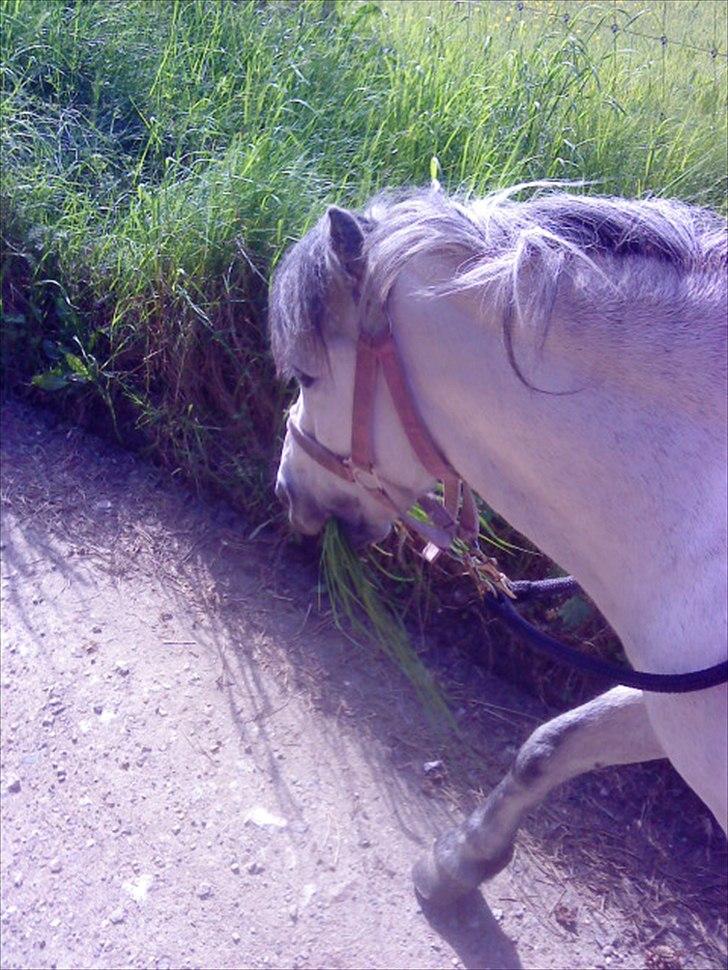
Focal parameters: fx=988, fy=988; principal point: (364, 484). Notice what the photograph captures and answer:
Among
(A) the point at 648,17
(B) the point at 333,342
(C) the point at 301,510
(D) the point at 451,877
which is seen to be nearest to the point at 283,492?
(C) the point at 301,510

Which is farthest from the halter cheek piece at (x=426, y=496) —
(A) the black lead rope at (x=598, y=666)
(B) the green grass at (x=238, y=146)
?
(B) the green grass at (x=238, y=146)

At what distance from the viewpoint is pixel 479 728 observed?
123 inches

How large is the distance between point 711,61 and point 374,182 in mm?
2087

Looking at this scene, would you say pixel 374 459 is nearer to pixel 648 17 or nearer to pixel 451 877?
pixel 451 877

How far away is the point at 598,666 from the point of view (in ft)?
6.25

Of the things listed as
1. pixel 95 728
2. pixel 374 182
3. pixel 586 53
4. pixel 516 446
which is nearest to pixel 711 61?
pixel 586 53

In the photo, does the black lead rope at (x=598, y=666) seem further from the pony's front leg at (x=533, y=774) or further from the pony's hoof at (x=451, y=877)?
the pony's hoof at (x=451, y=877)

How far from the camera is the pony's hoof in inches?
103

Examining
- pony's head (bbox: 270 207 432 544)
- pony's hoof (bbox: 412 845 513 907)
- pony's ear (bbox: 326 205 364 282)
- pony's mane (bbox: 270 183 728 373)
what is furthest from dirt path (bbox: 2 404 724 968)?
pony's ear (bbox: 326 205 364 282)

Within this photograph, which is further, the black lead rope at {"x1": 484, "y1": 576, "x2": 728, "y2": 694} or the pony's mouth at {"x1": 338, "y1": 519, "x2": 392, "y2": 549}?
the pony's mouth at {"x1": 338, "y1": 519, "x2": 392, "y2": 549}

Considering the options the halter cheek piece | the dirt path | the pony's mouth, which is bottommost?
the dirt path

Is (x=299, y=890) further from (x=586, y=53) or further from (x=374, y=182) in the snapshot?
(x=586, y=53)

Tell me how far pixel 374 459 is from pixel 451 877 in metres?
1.22

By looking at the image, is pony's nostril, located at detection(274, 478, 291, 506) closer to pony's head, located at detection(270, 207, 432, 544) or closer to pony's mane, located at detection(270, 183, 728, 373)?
pony's head, located at detection(270, 207, 432, 544)
